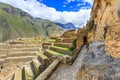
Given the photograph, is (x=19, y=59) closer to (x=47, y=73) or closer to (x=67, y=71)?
(x=47, y=73)

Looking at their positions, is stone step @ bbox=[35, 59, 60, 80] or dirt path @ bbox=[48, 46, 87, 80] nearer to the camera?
dirt path @ bbox=[48, 46, 87, 80]

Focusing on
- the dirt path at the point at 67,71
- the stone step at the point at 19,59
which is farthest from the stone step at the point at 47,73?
the stone step at the point at 19,59

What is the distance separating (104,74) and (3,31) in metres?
179

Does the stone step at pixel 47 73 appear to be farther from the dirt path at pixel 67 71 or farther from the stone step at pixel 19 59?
the stone step at pixel 19 59

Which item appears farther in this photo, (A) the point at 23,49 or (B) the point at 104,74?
(A) the point at 23,49

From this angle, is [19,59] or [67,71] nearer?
[67,71]

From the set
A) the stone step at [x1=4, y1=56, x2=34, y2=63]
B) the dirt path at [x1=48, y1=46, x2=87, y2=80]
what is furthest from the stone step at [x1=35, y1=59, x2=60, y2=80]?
the stone step at [x1=4, y1=56, x2=34, y2=63]

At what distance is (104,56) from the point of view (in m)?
2.98

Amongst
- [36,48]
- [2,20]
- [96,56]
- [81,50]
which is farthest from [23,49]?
[2,20]

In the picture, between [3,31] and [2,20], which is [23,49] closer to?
[3,31]

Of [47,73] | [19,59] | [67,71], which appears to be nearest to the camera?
[67,71]

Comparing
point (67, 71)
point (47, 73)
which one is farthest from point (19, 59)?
point (67, 71)

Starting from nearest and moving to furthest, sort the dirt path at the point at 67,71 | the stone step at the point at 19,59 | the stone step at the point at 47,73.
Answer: the dirt path at the point at 67,71 → the stone step at the point at 47,73 → the stone step at the point at 19,59

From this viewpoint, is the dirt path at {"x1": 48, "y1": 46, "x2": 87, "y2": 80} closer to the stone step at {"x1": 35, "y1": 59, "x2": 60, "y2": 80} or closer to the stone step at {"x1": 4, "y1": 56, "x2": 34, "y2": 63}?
the stone step at {"x1": 35, "y1": 59, "x2": 60, "y2": 80}
